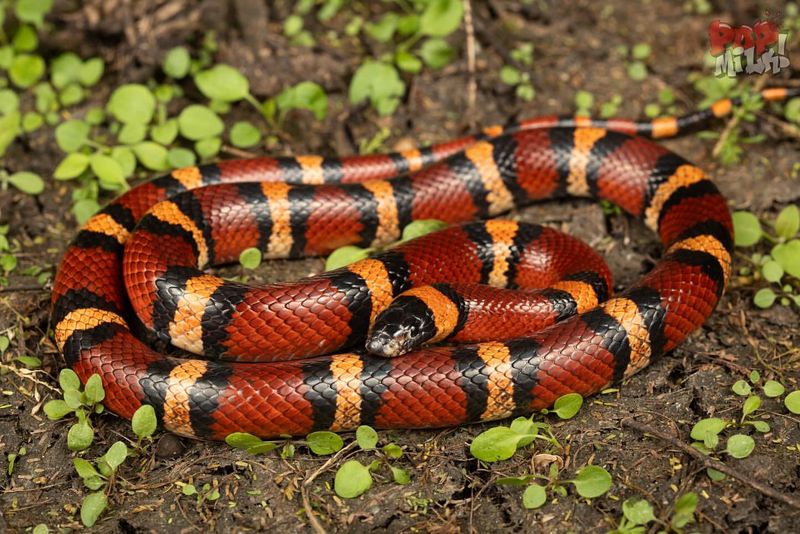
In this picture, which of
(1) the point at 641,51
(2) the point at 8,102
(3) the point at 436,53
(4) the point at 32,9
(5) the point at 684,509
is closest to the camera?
(5) the point at 684,509

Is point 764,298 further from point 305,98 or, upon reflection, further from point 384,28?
point 384,28

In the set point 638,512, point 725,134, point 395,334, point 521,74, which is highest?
point 521,74

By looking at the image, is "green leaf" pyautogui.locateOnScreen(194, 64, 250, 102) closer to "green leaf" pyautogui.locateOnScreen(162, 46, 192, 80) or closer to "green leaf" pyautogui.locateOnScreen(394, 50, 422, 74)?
"green leaf" pyautogui.locateOnScreen(162, 46, 192, 80)

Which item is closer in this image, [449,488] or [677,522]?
[677,522]

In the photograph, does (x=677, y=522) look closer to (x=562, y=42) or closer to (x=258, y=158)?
(x=258, y=158)

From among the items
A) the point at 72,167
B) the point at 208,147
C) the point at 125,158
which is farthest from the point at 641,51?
the point at 72,167

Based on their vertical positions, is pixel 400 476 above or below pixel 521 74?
below

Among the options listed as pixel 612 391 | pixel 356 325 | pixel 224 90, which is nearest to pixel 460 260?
pixel 356 325
